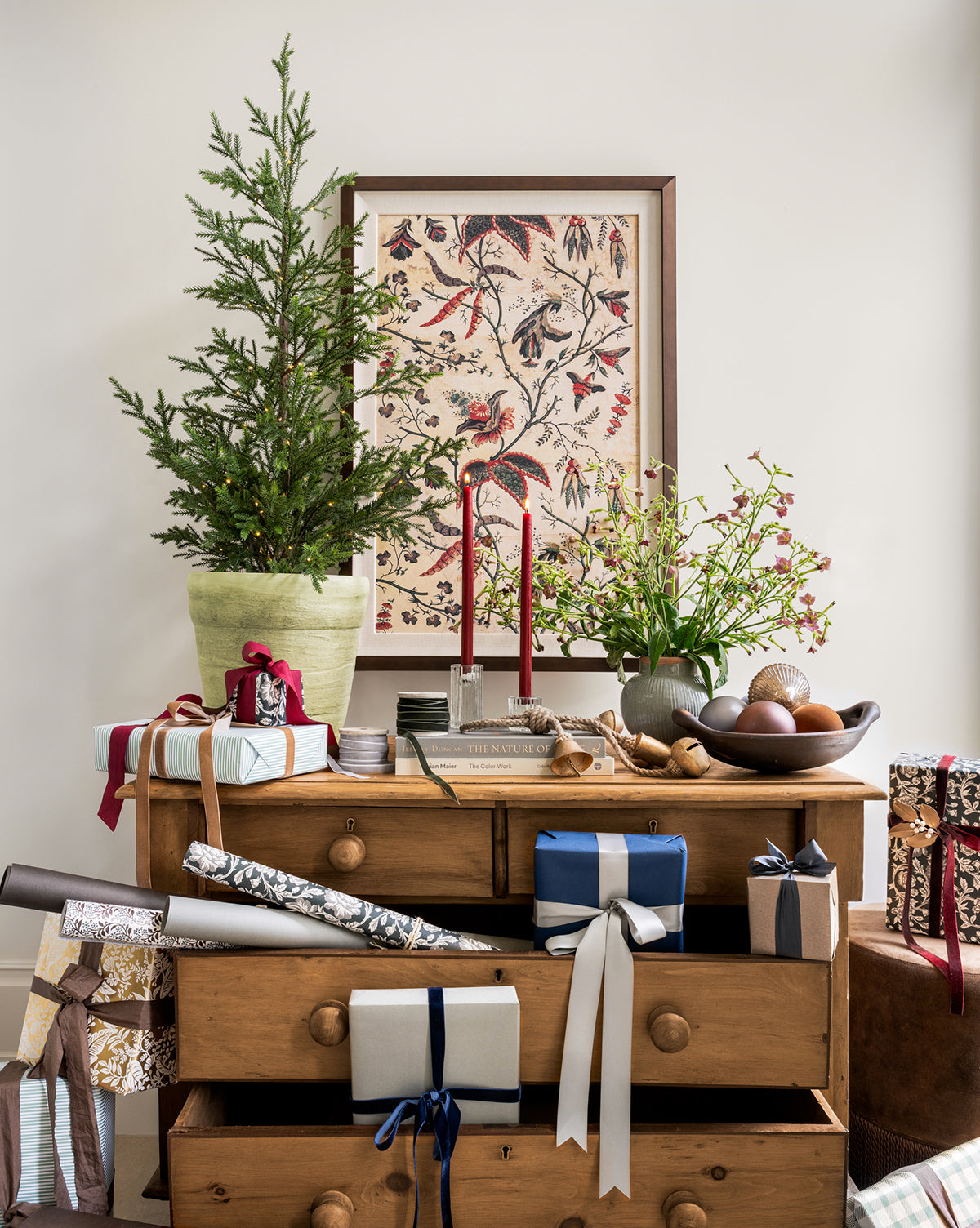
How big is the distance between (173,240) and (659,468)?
107 centimetres

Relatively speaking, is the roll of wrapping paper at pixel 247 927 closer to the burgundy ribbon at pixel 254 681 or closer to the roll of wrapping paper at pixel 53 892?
the roll of wrapping paper at pixel 53 892

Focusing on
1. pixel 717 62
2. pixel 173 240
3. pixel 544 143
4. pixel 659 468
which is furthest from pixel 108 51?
pixel 659 468

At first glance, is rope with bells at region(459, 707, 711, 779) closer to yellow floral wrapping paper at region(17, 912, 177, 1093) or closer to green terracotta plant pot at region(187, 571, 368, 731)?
green terracotta plant pot at region(187, 571, 368, 731)

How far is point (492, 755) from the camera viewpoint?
112cm

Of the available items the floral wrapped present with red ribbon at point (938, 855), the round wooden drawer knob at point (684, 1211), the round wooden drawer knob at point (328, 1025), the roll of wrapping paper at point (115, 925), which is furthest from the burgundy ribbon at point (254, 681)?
the floral wrapped present with red ribbon at point (938, 855)

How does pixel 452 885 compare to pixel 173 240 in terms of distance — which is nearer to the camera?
pixel 452 885

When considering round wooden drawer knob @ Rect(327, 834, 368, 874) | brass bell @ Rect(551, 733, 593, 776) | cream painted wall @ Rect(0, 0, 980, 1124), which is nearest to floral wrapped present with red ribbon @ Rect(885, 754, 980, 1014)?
cream painted wall @ Rect(0, 0, 980, 1124)

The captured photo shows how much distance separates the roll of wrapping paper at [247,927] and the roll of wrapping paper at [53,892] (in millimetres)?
59

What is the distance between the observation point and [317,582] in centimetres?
126

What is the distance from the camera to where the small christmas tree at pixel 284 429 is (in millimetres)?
1289

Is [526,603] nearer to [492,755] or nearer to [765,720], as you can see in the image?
[492,755]

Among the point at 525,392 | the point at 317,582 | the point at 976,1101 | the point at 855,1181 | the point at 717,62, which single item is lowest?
the point at 855,1181

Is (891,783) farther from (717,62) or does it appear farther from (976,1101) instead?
(717,62)

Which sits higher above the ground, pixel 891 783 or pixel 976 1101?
pixel 891 783
